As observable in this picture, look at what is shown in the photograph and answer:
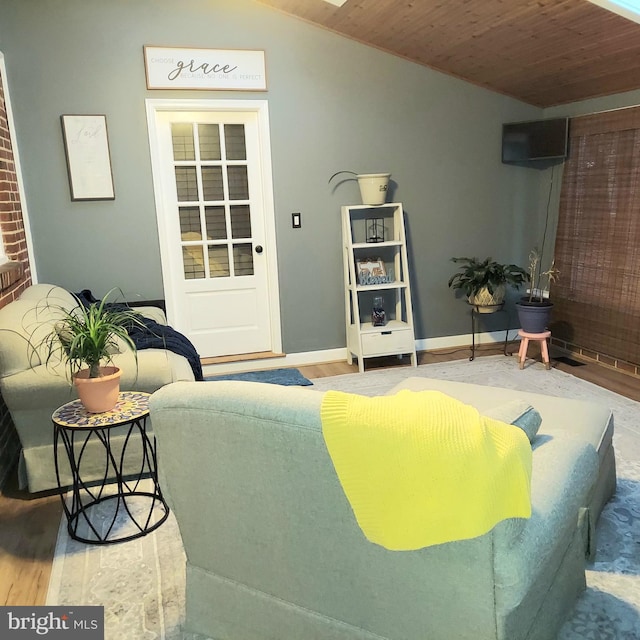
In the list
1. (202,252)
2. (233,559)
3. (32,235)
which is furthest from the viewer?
(202,252)

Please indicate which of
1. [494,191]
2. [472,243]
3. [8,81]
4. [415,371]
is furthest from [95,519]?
[494,191]

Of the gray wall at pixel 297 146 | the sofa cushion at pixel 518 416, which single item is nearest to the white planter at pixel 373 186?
the gray wall at pixel 297 146

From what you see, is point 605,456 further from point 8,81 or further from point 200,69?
point 8,81

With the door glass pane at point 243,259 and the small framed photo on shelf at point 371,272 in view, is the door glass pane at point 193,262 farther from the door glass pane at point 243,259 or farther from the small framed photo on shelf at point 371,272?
the small framed photo on shelf at point 371,272

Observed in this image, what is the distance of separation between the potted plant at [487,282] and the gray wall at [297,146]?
34cm

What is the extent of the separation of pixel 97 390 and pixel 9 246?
1693mm

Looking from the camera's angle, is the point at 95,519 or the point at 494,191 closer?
the point at 95,519

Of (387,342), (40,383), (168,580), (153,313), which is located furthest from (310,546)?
(387,342)

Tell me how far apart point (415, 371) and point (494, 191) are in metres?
1.71

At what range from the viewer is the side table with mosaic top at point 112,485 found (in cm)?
210

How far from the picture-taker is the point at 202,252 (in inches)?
166

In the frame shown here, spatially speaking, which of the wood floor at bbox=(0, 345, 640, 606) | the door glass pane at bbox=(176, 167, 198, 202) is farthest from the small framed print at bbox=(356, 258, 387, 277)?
the wood floor at bbox=(0, 345, 640, 606)

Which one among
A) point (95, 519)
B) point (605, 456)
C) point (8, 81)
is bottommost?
point (95, 519)

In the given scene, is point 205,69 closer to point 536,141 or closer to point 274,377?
point 274,377
